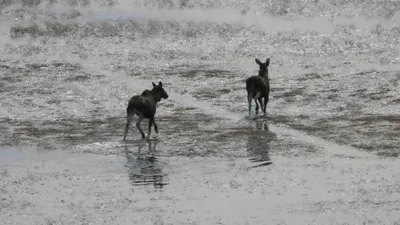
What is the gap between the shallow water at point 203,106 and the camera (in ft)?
62.4

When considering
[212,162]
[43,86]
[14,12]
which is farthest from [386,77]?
[14,12]

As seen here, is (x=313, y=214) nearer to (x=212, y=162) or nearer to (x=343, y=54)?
(x=212, y=162)

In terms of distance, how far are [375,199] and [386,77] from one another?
2187 centimetres

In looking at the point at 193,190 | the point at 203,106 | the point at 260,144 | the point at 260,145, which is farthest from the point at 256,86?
the point at 193,190

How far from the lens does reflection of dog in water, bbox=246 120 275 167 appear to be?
2325 cm

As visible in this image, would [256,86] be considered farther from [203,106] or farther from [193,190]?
[193,190]

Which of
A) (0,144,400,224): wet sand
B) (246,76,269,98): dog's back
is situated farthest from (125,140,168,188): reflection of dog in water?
(246,76,269,98): dog's back

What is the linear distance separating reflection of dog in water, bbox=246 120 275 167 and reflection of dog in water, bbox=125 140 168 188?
2.42 metres

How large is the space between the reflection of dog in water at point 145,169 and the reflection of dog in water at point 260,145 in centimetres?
242

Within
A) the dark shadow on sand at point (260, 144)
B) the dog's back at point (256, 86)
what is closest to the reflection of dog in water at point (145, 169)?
the dark shadow on sand at point (260, 144)

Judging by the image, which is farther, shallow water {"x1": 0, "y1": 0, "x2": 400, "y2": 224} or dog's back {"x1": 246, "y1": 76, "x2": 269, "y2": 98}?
dog's back {"x1": 246, "y1": 76, "x2": 269, "y2": 98}

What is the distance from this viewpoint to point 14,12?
5672 centimetres

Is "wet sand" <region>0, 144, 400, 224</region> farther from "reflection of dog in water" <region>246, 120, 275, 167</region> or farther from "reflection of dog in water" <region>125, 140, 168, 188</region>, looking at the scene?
"reflection of dog in water" <region>246, 120, 275, 167</region>

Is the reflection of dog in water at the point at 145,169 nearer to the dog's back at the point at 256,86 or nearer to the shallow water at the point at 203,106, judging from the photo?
the shallow water at the point at 203,106
